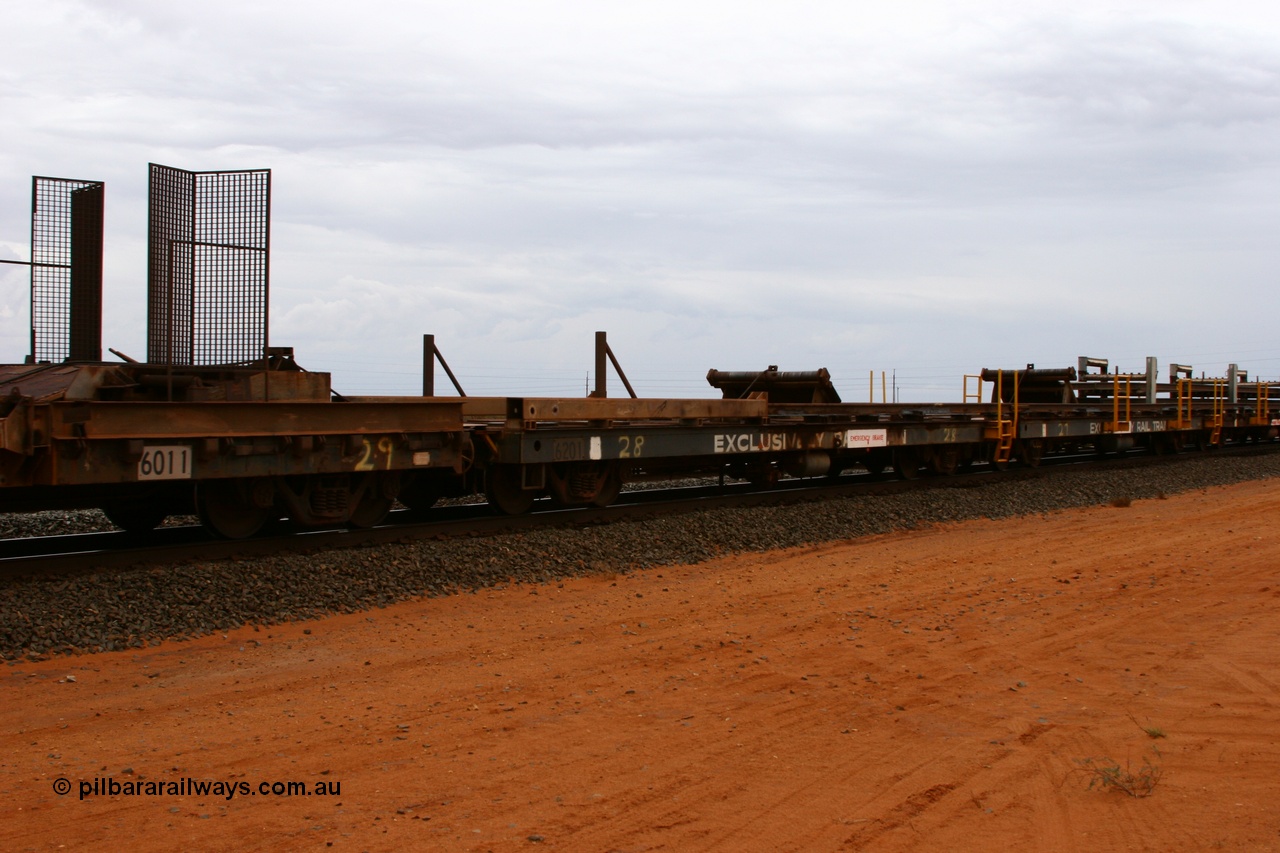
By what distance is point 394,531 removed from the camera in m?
10.6

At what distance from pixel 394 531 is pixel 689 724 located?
570cm

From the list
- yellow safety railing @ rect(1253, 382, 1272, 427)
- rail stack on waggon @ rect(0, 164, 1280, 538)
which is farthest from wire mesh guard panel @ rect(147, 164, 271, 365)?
yellow safety railing @ rect(1253, 382, 1272, 427)

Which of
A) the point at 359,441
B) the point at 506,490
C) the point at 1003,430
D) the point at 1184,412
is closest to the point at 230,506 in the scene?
the point at 359,441

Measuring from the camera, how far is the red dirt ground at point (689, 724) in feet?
13.9

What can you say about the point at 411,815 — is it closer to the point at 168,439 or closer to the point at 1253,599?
the point at 168,439

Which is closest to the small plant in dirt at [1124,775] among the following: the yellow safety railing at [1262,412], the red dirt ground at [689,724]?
the red dirt ground at [689,724]

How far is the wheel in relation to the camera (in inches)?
400

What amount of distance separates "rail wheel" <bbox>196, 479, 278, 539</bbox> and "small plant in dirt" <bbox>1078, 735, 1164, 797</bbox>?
719cm

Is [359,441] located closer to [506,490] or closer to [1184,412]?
[506,490]

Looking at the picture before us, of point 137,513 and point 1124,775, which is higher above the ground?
point 137,513

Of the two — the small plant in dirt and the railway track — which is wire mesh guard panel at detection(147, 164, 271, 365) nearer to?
the railway track

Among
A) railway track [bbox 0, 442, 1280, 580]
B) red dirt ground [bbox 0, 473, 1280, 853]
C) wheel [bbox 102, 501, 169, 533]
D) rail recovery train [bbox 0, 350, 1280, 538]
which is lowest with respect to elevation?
red dirt ground [bbox 0, 473, 1280, 853]

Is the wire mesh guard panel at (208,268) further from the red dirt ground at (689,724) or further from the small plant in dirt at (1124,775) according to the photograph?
the small plant in dirt at (1124,775)

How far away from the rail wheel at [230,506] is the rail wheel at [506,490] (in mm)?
2602
